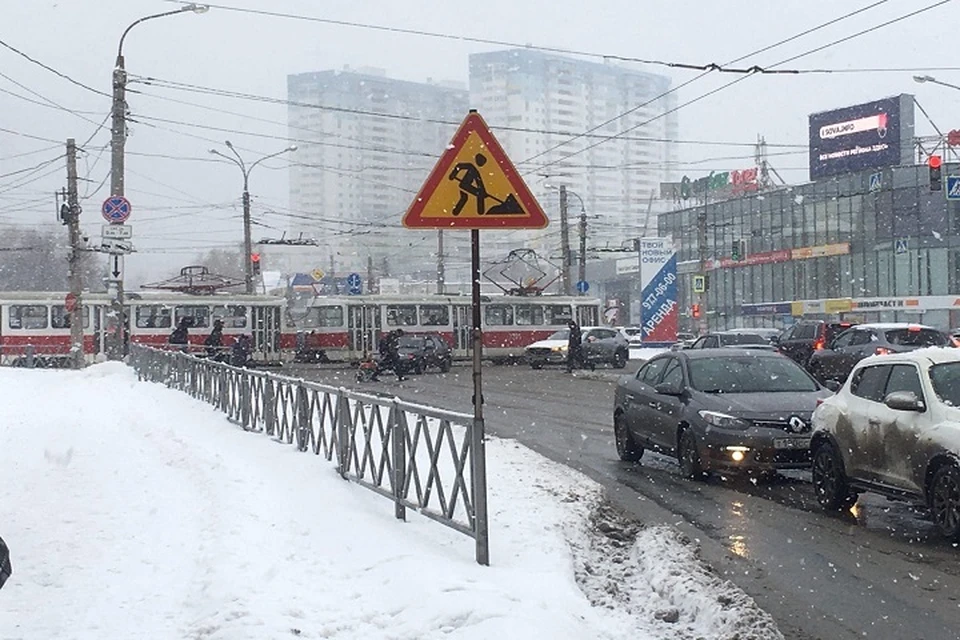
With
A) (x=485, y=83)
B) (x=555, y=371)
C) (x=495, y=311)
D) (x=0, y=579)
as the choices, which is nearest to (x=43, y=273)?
(x=495, y=311)

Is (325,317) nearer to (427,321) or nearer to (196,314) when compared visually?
(427,321)

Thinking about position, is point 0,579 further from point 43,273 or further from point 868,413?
point 43,273

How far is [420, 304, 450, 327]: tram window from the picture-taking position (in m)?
48.3

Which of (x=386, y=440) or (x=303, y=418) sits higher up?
(x=386, y=440)

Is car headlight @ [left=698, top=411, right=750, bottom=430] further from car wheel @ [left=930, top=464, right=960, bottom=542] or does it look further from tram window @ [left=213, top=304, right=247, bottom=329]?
tram window @ [left=213, top=304, right=247, bottom=329]

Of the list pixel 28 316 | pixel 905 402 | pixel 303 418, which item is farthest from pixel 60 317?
pixel 905 402

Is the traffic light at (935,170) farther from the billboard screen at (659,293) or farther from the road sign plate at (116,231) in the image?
the road sign plate at (116,231)

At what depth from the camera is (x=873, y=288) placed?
67.7m

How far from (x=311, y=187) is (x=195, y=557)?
141 metres

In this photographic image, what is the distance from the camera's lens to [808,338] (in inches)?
1260

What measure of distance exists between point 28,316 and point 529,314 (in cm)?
2078

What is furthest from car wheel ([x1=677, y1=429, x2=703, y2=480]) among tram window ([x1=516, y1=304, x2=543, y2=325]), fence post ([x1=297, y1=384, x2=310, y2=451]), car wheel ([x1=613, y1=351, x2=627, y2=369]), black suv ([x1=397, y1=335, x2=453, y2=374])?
tram window ([x1=516, y1=304, x2=543, y2=325])

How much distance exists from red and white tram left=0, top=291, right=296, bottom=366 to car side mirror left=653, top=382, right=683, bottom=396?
90.2 feet

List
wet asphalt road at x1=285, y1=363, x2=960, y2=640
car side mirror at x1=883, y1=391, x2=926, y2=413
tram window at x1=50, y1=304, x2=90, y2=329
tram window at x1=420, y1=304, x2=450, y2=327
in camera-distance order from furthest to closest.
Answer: tram window at x1=420, y1=304, x2=450, y2=327 → tram window at x1=50, y1=304, x2=90, y2=329 → car side mirror at x1=883, y1=391, x2=926, y2=413 → wet asphalt road at x1=285, y1=363, x2=960, y2=640
